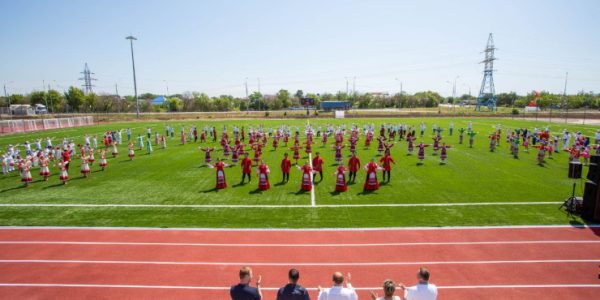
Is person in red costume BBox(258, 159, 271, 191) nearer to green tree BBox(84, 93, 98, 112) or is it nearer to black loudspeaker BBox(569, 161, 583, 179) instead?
black loudspeaker BBox(569, 161, 583, 179)

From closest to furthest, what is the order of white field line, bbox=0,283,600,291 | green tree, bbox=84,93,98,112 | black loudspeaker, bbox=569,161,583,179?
1. white field line, bbox=0,283,600,291
2. black loudspeaker, bbox=569,161,583,179
3. green tree, bbox=84,93,98,112

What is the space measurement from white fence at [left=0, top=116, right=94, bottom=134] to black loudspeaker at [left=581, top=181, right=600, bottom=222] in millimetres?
60935

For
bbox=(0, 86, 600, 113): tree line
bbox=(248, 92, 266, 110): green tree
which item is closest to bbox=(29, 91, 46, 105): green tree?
bbox=(0, 86, 600, 113): tree line

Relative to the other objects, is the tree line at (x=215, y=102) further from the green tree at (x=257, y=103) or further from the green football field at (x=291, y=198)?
the green football field at (x=291, y=198)

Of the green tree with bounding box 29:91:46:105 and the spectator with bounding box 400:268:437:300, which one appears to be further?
the green tree with bounding box 29:91:46:105

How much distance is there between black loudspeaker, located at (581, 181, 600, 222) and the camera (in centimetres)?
1187

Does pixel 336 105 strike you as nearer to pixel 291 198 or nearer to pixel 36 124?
pixel 36 124

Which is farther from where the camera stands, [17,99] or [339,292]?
[17,99]

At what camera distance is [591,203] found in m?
12.1

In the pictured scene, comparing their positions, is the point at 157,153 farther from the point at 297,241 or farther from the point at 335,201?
the point at 297,241

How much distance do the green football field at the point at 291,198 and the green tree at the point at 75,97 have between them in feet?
251

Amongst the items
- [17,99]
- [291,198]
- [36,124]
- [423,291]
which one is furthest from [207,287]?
[17,99]

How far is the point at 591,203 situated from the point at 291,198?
36.5 feet

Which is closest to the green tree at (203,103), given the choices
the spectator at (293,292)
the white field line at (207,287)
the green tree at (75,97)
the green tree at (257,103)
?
the green tree at (257,103)
